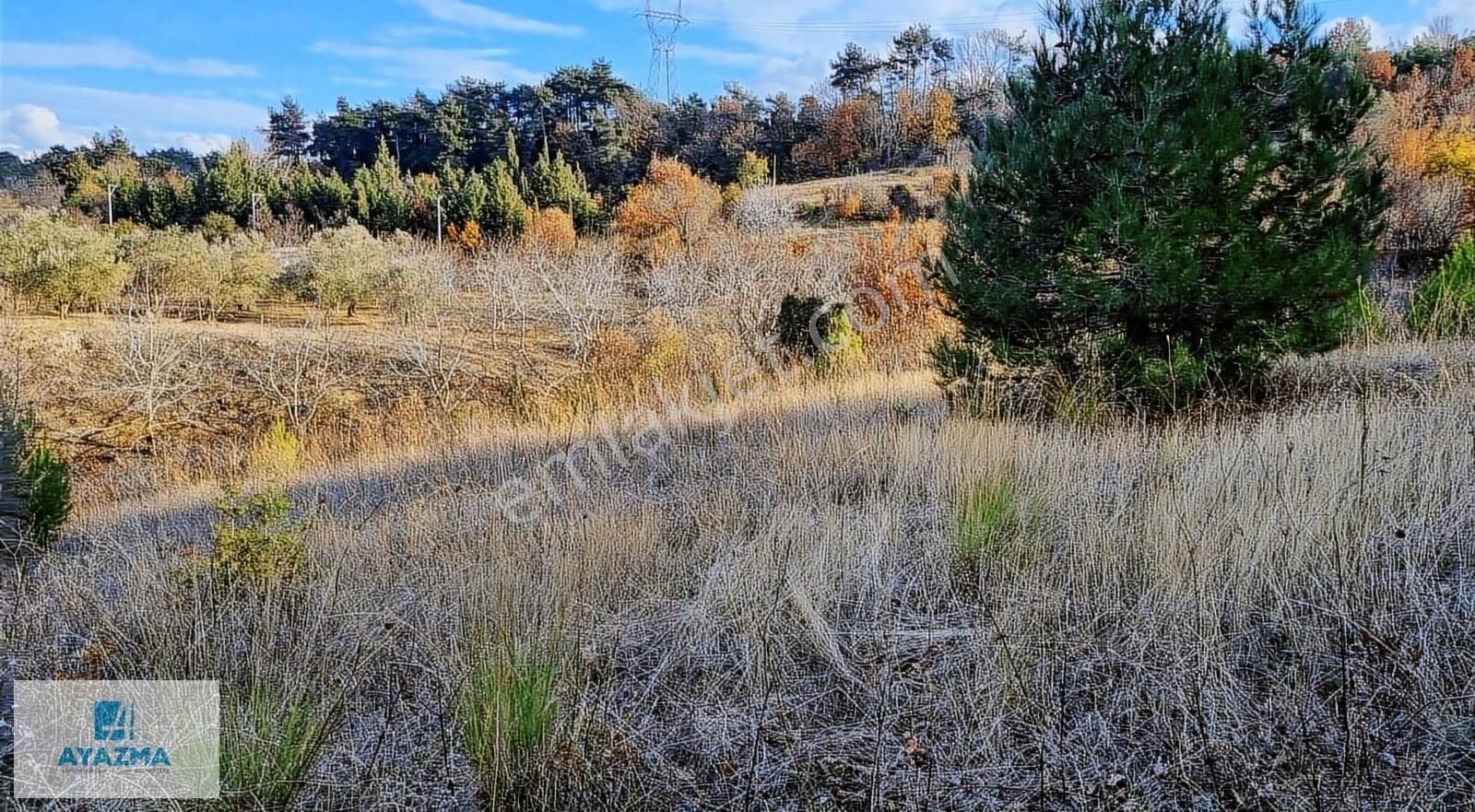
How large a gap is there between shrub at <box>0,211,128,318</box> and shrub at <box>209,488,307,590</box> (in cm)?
1732

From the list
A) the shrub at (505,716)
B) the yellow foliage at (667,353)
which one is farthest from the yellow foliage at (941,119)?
the shrub at (505,716)

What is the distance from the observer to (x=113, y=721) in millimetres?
2037

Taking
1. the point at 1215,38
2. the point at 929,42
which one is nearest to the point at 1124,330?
the point at 1215,38

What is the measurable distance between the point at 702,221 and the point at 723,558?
19.8 m

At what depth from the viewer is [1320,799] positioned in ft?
5.23

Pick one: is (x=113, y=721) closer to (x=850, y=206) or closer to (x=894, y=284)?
(x=894, y=284)

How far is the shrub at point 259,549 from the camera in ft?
8.88

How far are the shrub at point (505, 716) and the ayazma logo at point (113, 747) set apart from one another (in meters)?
0.72

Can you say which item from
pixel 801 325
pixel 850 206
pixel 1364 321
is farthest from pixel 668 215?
pixel 1364 321

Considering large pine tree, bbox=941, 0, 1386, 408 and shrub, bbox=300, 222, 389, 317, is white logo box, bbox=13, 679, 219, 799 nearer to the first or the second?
large pine tree, bbox=941, 0, 1386, 408

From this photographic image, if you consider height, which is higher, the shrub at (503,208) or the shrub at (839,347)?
the shrub at (503,208)

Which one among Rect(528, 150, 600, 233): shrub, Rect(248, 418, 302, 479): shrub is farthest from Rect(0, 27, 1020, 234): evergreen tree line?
Rect(248, 418, 302, 479): shrub

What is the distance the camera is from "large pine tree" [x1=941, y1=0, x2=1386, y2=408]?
3793 millimetres

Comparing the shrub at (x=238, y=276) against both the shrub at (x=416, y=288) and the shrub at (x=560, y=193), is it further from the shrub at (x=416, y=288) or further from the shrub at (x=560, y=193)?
the shrub at (x=560, y=193)
